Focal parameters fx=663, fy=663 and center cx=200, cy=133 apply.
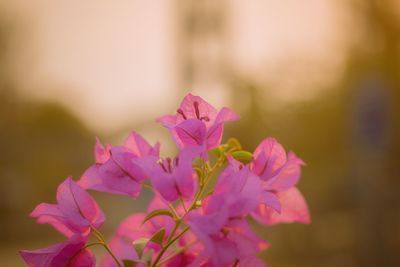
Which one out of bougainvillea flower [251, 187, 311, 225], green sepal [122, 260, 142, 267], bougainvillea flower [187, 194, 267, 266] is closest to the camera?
bougainvillea flower [187, 194, 267, 266]

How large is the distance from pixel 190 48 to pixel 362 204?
26.4 ft

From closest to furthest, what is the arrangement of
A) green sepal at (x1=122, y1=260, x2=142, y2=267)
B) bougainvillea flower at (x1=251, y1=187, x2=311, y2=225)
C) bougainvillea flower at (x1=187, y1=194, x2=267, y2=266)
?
1. bougainvillea flower at (x1=187, y1=194, x2=267, y2=266)
2. green sepal at (x1=122, y1=260, x2=142, y2=267)
3. bougainvillea flower at (x1=251, y1=187, x2=311, y2=225)

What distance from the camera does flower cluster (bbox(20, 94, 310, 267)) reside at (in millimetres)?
770

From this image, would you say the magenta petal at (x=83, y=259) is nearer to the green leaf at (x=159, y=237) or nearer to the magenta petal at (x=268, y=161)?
the green leaf at (x=159, y=237)

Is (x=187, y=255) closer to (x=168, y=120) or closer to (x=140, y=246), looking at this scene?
(x=140, y=246)

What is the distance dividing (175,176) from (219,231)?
89 mm

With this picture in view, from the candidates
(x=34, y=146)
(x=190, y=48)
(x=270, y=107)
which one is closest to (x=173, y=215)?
(x=190, y=48)

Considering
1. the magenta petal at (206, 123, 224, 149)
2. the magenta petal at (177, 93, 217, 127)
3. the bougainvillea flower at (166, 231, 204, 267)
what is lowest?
the bougainvillea flower at (166, 231, 204, 267)

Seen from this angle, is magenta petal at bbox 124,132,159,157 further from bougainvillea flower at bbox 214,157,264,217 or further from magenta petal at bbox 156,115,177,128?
bougainvillea flower at bbox 214,157,264,217

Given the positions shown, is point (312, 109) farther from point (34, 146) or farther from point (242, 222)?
point (242, 222)

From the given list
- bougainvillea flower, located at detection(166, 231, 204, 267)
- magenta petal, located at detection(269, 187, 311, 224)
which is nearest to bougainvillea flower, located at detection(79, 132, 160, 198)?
bougainvillea flower, located at detection(166, 231, 204, 267)

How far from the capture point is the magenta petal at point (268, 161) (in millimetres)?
863

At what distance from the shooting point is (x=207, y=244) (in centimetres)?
73

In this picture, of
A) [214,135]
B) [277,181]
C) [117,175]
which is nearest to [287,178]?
[277,181]
